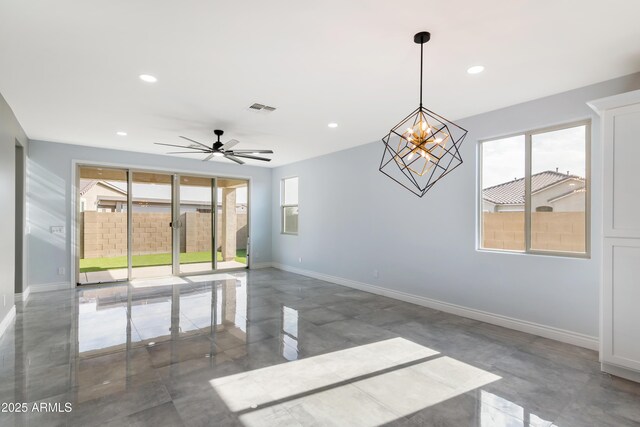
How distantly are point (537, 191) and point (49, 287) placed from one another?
7.81 meters

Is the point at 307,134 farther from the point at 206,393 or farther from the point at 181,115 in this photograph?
the point at 206,393

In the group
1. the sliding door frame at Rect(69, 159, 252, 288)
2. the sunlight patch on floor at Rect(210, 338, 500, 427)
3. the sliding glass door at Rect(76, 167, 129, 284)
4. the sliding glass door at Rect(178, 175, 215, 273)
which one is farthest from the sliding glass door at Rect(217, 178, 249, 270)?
the sunlight patch on floor at Rect(210, 338, 500, 427)

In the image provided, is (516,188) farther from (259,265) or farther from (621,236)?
(259,265)

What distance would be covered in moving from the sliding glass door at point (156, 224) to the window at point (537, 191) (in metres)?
5.75

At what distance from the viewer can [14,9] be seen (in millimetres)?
2150

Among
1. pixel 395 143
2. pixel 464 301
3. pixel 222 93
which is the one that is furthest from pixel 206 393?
pixel 395 143

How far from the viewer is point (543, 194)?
3.74m

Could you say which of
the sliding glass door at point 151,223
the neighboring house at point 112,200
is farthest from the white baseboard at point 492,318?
the neighboring house at point 112,200

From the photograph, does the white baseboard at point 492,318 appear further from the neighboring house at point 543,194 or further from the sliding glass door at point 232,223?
the sliding glass door at point 232,223

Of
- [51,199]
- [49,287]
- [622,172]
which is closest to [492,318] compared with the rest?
[622,172]

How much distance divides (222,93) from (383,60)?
1.82 m

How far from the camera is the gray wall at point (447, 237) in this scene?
336cm

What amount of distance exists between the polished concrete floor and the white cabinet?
0.87 feet

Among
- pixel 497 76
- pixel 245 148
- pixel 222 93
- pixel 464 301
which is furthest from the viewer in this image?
pixel 245 148
